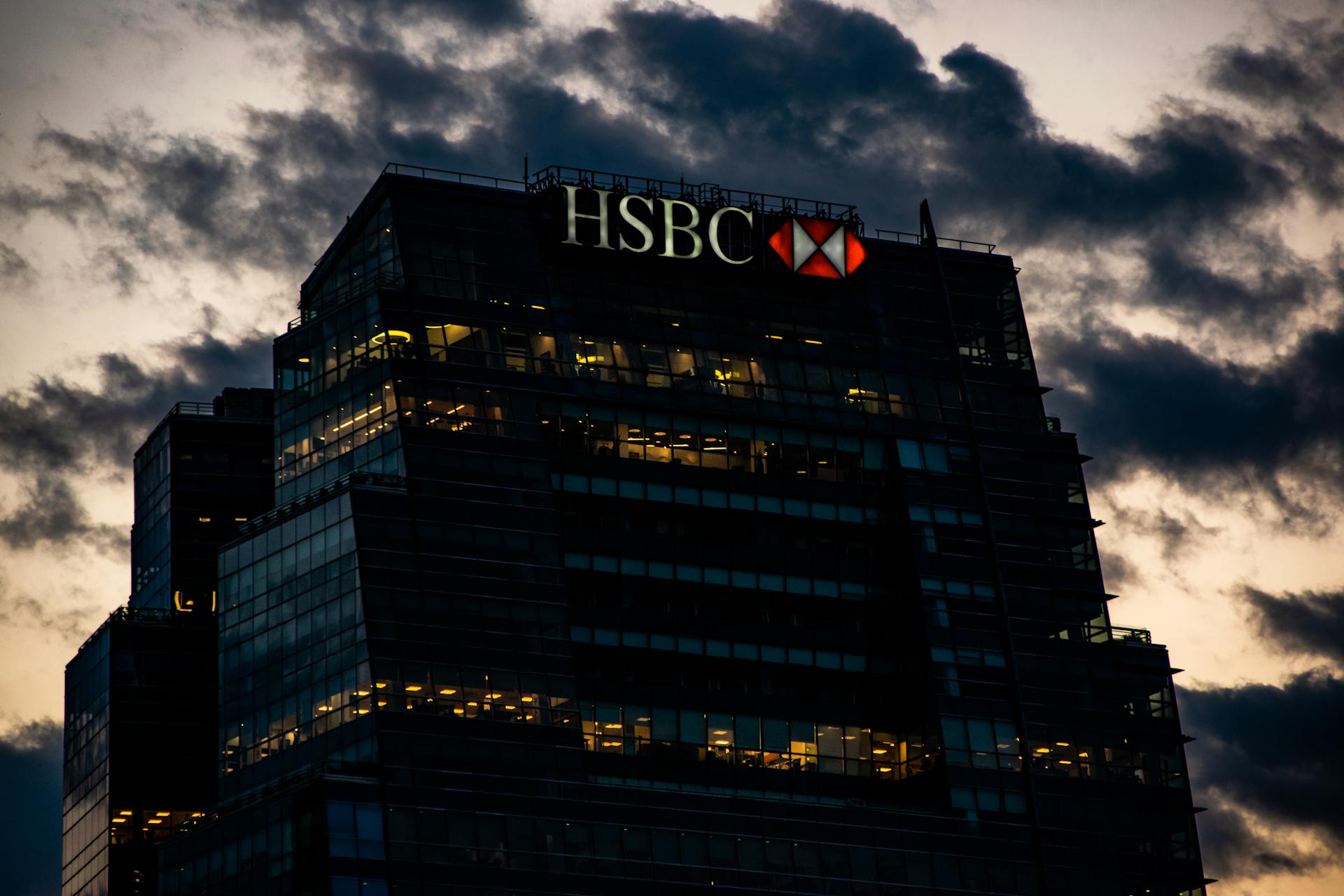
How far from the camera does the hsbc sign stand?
599 ft

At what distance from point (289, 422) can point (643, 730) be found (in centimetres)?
3386

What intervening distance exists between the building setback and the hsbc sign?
262mm

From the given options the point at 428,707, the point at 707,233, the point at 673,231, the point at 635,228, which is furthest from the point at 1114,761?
the point at 635,228

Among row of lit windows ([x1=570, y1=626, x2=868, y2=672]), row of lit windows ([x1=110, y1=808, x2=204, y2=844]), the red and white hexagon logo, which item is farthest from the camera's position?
the red and white hexagon logo

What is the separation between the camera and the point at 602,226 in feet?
598

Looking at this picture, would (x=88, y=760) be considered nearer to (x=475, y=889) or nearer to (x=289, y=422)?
(x=289, y=422)

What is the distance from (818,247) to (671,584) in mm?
29553

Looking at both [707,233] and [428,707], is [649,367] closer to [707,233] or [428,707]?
[707,233]

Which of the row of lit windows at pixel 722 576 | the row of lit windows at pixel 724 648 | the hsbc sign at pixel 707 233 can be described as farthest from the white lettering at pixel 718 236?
the row of lit windows at pixel 724 648

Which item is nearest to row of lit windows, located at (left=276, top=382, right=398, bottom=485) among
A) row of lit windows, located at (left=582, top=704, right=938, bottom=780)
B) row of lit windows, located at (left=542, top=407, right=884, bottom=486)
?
row of lit windows, located at (left=542, top=407, right=884, bottom=486)

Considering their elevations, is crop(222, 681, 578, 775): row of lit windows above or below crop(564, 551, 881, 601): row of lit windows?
below

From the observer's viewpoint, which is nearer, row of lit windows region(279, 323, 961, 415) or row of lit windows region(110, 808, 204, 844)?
row of lit windows region(279, 323, 961, 415)

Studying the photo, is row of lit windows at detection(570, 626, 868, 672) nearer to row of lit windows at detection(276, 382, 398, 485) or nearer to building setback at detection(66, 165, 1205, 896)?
building setback at detection(66, 165, 1205, 896)

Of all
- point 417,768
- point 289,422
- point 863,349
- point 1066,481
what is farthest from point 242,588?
point 1066,481
